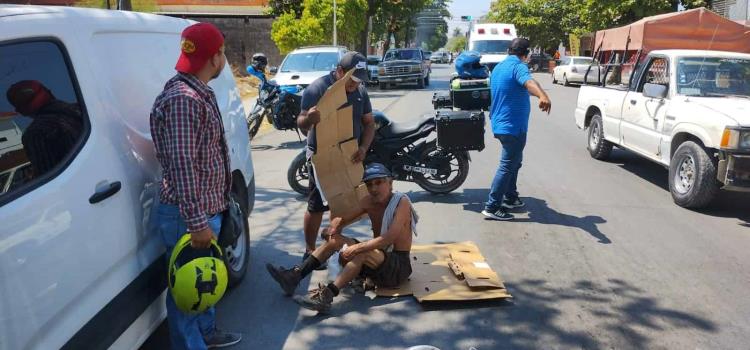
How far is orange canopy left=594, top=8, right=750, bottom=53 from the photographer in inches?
495

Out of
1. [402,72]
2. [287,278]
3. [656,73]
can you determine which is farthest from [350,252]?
[402,72]

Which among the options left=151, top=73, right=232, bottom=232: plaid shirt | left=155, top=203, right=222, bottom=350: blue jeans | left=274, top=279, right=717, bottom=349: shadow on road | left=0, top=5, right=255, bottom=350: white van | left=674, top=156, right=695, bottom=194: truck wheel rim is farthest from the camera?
left=674, top=156, right=695, bottom=194: truck wheel rim

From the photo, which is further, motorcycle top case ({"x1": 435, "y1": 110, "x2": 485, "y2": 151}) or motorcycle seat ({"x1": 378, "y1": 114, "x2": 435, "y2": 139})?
motorcycle seat ({"x1": 378, "y1": 114, "x2": 435, "y2": 139})

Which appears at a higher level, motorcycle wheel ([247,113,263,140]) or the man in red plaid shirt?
the man in red plaid shirt

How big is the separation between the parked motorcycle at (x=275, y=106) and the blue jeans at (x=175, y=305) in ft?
22.3

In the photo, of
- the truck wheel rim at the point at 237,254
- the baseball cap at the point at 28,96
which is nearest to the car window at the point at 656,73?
the truck wheel rim at the point at 237,254

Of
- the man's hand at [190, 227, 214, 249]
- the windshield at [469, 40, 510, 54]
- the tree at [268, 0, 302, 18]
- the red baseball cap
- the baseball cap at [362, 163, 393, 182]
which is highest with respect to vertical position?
the tree at [268, 0, 302, 18]

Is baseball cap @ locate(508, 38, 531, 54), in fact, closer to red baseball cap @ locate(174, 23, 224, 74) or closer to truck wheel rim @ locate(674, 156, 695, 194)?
truck wheel rim @ locate(674, 156, 695, 194)

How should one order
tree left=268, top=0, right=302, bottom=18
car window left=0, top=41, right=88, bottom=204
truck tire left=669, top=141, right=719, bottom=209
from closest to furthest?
1. car window left=0, top=41, right=88, bottom=204
2. truck tire left=669, top=141, right=719, bottom=209
3. tree left=268, top=0, right=302, bottom=18

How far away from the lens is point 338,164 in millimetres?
4508

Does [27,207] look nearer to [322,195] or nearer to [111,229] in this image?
[111,229]

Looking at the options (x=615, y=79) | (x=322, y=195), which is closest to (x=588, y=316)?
(x=322, y=195)

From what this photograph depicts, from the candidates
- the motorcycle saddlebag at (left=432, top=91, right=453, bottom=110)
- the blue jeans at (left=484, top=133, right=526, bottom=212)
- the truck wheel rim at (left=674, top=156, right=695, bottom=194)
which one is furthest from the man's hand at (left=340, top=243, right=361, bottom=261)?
the truck wheel rim at (left=674, top=156, right=695, bottom=194)

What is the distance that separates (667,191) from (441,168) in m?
3.00
